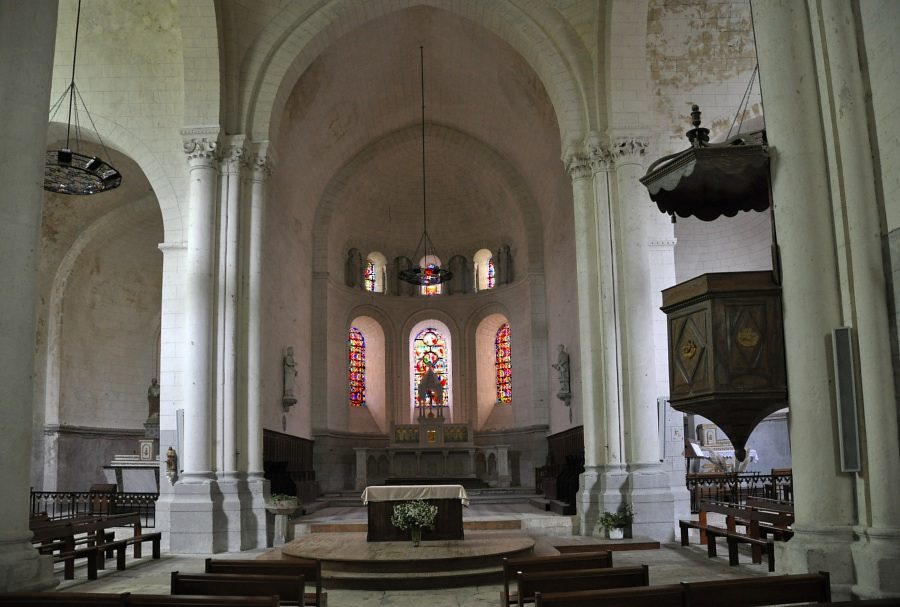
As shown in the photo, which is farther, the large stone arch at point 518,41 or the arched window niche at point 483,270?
the arched window niche at point 483,270

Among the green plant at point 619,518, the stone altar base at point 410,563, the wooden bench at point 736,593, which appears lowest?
the stone altar base at point 410,563

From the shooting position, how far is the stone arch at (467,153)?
78.3 feet

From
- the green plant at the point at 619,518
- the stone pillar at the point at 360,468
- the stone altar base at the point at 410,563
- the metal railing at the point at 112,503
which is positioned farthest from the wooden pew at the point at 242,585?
the stone pillar at the point at 360,468

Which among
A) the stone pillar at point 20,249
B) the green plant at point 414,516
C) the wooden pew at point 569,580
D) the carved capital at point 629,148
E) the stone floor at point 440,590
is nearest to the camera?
the stone pillar at point 20,249

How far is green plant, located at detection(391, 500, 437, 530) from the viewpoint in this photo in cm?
1129

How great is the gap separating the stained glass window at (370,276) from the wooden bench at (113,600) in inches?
858

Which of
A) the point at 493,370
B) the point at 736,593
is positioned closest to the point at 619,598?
the point at 736,593

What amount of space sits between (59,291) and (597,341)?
14874 millimetres

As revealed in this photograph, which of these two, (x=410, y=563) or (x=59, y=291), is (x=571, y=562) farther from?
(x=59, y=291)

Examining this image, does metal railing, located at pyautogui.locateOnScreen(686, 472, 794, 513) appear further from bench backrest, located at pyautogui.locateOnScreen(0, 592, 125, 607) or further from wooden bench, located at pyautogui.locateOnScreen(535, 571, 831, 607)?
bench backrest, located at pyautogui.locateOnScreen(0, 592, 125, 607)

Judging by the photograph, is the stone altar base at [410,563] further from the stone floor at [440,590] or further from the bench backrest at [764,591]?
the bench backrest at [764,591]

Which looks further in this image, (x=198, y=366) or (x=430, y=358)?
(x=430, y=358)

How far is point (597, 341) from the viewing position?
46.7ft

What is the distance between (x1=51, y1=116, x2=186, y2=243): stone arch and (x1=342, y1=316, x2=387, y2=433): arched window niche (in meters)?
11.4
